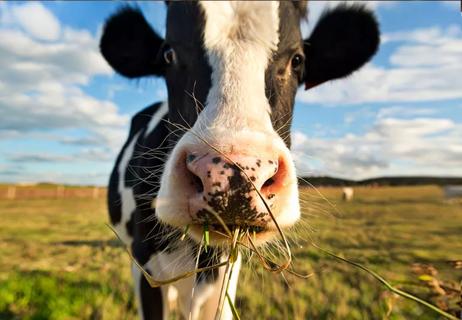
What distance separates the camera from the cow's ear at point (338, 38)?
152 inches

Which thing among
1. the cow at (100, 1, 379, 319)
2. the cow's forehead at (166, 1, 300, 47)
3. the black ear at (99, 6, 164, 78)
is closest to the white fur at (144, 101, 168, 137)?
the cow at (100, 1, 379, 319)

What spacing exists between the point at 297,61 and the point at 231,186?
1540 millimetres

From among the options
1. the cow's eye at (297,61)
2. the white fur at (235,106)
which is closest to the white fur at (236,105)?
the white fur at (235,106)

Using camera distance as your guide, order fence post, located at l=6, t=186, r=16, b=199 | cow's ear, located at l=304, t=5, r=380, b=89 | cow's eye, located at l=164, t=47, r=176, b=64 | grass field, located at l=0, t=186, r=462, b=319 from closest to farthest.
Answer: grass field, located at l=0, t=186, r=462, b=319, cow's eye, located at l=164, t=47, r=176, b=64, cow's ear, located at l=304, t=5, r=380, b=89, fence post, located at l=6, t=186, r=16, b=199

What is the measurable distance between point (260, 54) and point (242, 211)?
1112 millimetres

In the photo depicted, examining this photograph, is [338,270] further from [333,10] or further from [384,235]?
[384,235]

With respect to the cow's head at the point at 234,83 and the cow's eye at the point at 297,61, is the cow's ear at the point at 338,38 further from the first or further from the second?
the cow's eye at the point at 297,61

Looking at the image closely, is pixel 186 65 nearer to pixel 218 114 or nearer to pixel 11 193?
pixel 218 114

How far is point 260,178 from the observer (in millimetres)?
1804

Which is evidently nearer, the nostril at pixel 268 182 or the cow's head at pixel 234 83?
the cow's head at pixel 234 83

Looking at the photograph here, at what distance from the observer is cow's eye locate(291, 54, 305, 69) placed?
9.87 ft

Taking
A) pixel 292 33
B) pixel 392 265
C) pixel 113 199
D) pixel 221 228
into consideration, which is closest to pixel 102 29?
pixel 292 33

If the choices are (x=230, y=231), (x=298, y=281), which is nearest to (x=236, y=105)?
(x=230, y=231)

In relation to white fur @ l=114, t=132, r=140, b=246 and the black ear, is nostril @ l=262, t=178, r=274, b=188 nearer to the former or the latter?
the black ear
